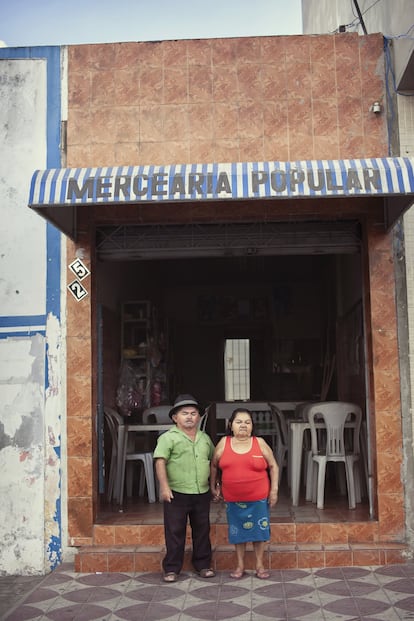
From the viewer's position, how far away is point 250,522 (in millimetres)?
6352

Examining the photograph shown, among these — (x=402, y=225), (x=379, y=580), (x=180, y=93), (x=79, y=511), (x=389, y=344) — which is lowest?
(x=379, y=580)

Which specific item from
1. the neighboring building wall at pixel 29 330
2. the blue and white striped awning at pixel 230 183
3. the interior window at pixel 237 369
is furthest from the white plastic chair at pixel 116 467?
the interior window at pixel 237 369

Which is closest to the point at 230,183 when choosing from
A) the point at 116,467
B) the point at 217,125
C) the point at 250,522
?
the point at 217,125

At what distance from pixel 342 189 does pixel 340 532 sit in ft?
10.3

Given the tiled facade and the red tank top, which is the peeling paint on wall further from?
the red tank top

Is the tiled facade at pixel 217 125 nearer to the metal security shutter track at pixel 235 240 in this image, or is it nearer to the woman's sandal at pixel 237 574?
the metal security shutter track at pixel 235 240

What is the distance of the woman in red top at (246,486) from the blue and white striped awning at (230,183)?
1915 millimetres

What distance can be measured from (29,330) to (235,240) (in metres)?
2.18

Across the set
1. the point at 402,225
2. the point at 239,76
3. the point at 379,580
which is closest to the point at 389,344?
the point at 402,225

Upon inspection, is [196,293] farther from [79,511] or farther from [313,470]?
[79,511]

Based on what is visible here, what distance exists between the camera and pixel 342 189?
6.12 metres

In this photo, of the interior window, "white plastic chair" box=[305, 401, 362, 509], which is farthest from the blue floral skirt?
the interior window

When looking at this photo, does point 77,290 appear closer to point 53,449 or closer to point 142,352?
point 53,449

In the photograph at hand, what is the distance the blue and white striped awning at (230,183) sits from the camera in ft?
20.1
